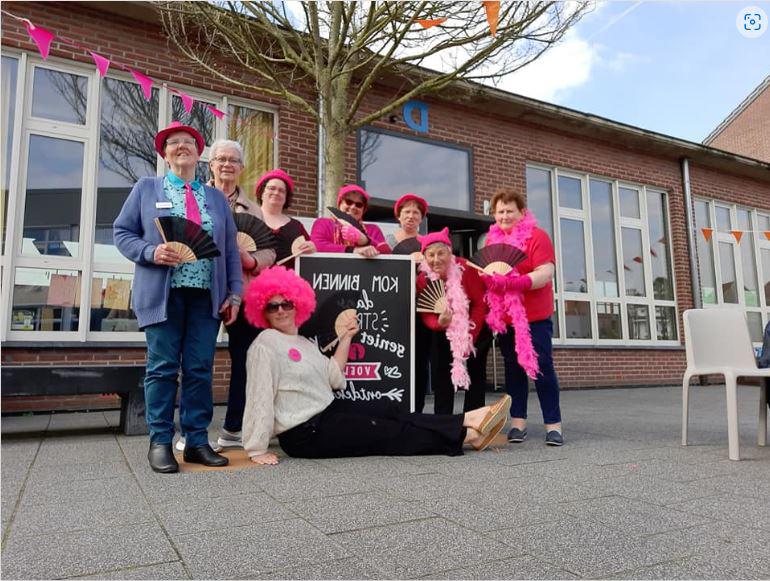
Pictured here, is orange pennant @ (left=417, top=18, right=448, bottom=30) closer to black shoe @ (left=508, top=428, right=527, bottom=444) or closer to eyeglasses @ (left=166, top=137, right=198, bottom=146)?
eyeglasses @ (left=166, top=137, right=198, bottom=146)

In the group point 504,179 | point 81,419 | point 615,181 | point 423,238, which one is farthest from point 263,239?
point 615,181

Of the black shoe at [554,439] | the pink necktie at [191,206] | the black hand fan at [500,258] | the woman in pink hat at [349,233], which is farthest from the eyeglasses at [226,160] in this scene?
the black shoe at [554,439]

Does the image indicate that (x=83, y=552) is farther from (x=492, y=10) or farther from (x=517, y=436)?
(x=492, y=10)

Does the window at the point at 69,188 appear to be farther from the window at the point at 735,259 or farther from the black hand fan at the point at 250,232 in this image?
the window at the point at 735,259

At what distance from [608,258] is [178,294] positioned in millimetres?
8713

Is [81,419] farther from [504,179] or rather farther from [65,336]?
[504,179]

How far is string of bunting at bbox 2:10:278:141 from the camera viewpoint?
5082mm

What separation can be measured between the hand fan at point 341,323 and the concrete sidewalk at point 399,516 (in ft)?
2.92

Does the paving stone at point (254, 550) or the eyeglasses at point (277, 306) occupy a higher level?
the eyeglasses at point (277, 306)

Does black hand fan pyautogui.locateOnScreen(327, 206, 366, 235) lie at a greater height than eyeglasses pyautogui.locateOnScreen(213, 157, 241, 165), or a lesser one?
lesser

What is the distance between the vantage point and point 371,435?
10.6 ft

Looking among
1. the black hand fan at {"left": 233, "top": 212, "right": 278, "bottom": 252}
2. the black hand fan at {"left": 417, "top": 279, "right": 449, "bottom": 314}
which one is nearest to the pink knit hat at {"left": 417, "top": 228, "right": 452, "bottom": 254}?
the black hand fan at {"left": 417, "top": 279, "right": 449, "bottom": 314}

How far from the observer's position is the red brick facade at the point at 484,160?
5883 millimetres

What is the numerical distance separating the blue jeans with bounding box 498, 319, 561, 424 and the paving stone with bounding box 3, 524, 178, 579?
2.67 meters
